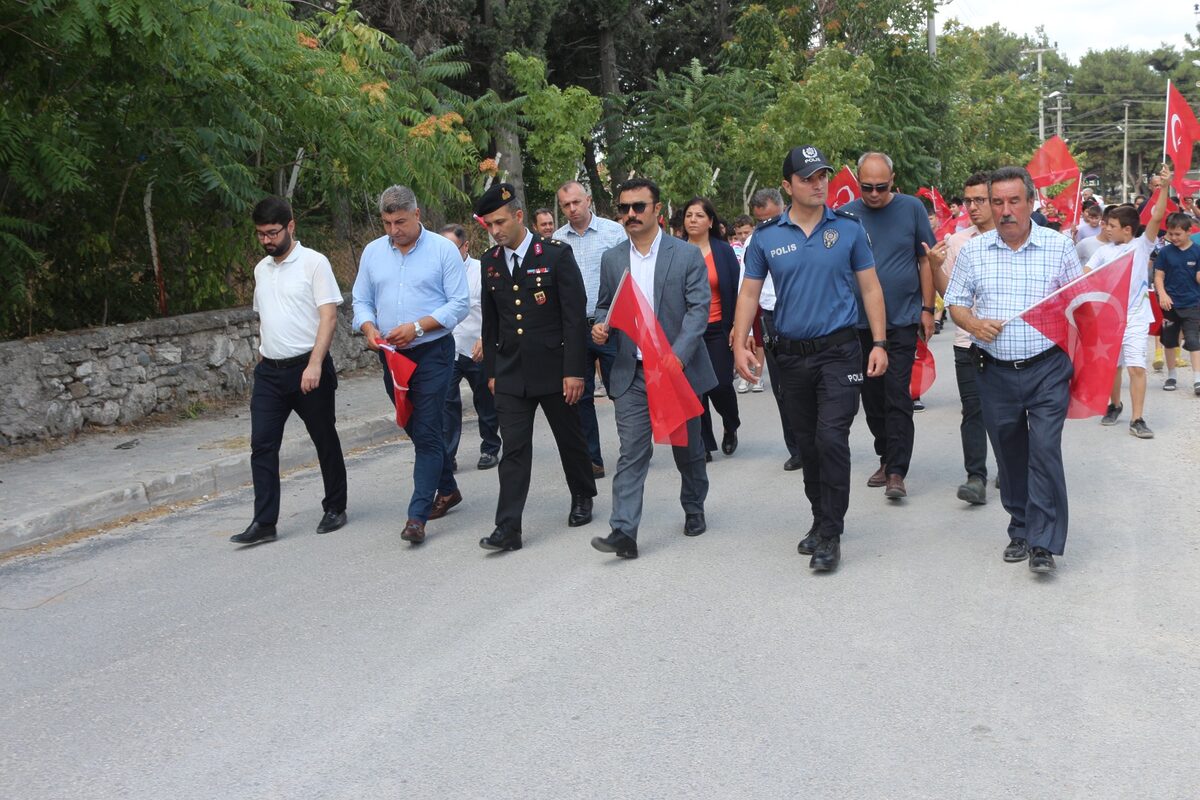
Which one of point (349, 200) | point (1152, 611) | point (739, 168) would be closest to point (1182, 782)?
point (1152, 611)

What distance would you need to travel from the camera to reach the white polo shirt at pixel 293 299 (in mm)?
7895

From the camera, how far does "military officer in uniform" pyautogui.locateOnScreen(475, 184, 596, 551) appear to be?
745cm

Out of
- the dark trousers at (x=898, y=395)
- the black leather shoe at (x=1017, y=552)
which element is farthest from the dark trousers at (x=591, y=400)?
the black leather shoe at (x=1017, y=552)

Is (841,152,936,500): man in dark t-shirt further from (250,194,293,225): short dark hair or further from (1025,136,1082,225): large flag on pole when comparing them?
(1025,136,1082,225): large flag on pole

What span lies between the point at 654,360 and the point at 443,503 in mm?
2152

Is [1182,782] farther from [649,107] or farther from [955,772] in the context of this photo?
[649,107]

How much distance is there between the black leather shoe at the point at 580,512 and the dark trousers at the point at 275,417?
1.58 metres

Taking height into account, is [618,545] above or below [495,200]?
below

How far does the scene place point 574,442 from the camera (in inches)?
312

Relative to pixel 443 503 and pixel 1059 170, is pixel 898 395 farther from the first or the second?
pixel 1059 170

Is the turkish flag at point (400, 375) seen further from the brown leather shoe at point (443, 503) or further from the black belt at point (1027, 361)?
the black belt at point (1027, 361)

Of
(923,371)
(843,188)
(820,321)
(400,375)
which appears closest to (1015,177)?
(820,321)

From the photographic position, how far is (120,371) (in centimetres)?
1217

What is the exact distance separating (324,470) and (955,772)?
5.22 meters
